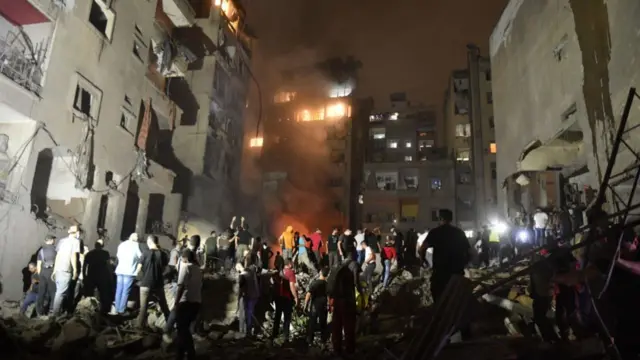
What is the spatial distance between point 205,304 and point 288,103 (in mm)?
56082

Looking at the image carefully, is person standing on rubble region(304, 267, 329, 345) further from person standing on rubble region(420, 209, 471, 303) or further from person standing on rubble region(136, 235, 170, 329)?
person standing on rubble region(420, 209, 471, 303)

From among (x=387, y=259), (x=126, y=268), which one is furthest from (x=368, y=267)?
(x=126, y=268)

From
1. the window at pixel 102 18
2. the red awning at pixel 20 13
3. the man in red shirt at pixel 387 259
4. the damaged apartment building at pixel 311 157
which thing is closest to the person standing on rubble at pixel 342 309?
the man in red shirt at pixel 387 259

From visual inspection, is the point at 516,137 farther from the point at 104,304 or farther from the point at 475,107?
the point at 104,304

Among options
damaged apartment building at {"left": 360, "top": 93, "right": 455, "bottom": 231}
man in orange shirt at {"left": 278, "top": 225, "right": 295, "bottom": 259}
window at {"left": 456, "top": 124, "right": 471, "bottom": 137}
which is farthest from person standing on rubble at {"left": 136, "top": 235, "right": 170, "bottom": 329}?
window at {"left": 456, "top": 124, "right": 471, "bottom": 137}

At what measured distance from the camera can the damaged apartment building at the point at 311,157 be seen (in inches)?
2130

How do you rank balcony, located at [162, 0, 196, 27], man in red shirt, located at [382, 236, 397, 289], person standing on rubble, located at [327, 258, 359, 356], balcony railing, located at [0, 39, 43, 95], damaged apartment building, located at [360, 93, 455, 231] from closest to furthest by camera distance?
person standing on rubble, located at [327, 258, 359, 356], balcony railing, located at [0, 39, 43, 95], man in red shirt, located at [382, 236, 397, 289], balcony, located at [162, 0, 196, 27], damaged apartment building, located at [360, 93, 455, 231]

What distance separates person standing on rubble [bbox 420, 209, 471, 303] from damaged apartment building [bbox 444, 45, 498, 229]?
35.9m

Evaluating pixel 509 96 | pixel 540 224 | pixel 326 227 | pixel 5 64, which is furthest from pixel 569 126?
pixel 326 227

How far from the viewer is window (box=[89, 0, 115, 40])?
64.4 ft

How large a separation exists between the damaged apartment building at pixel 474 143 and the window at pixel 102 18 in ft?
114

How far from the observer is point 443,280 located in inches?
266

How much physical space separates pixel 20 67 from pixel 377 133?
54.1m

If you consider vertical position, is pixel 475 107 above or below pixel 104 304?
above
